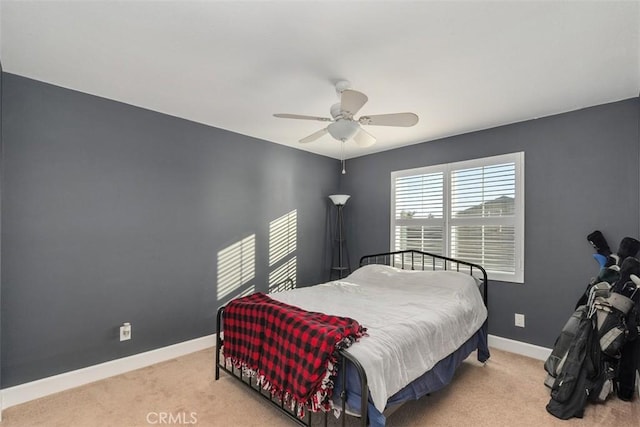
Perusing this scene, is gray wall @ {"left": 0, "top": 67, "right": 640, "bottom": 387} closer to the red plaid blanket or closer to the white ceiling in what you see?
the white ceiling

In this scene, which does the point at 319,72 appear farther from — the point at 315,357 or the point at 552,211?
the point at 552,211

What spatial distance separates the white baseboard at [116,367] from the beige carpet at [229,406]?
7 cm

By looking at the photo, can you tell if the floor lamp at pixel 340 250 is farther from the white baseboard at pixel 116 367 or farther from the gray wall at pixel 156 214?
the white baseboard at pixel 116 367

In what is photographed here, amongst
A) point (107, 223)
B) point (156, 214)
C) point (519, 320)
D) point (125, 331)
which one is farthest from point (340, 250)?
point (107, 223)

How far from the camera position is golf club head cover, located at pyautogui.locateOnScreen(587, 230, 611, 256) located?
277 cm

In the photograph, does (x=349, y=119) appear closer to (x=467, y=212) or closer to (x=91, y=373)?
(x=467, y=212)

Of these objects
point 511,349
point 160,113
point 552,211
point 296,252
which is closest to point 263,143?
point 160,113

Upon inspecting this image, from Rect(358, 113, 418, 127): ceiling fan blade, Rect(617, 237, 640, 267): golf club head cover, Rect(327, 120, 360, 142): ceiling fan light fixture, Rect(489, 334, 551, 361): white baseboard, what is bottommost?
Rect(489, 334, 551, 361): white baseboard

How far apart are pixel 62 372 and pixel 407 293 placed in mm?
3009

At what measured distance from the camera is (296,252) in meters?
4.39

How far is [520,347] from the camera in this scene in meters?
3.25

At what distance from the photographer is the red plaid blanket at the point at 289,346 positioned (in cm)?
176

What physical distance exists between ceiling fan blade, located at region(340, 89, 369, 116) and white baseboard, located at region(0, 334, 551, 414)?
281cm

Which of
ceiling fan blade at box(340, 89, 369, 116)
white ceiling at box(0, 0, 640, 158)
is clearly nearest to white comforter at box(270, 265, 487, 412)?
ceiling fan blade at box(340, 89, 369, 116)
